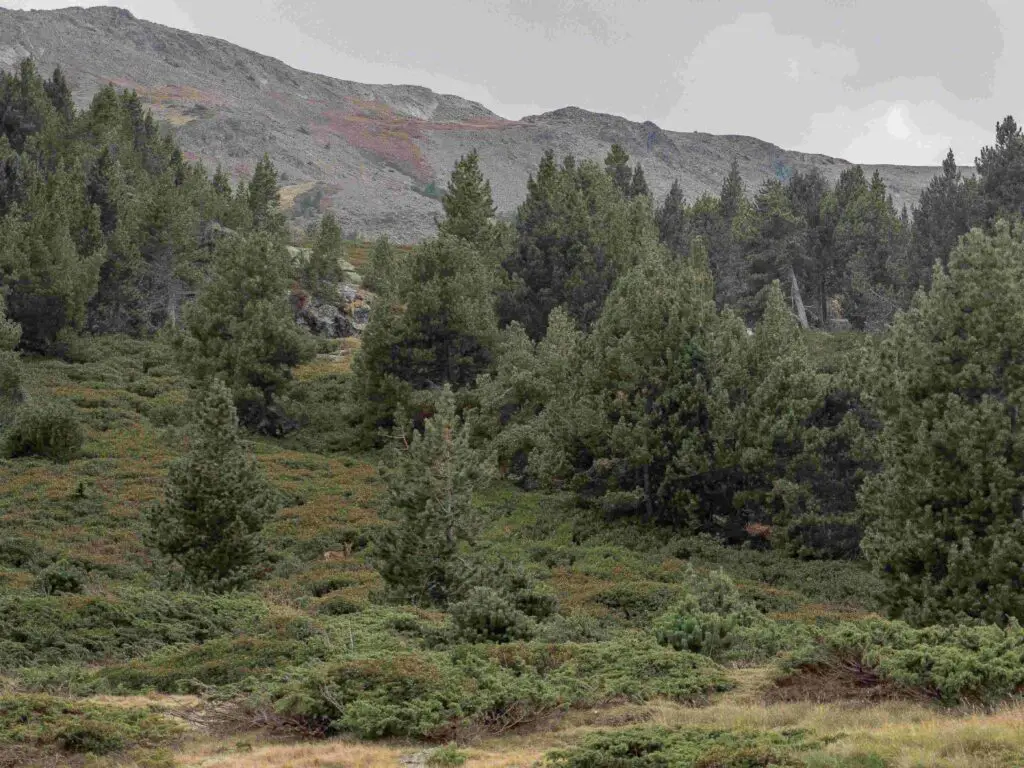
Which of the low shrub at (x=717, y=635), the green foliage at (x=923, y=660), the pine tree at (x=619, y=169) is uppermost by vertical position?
the pine tree at (x=619, y=169)

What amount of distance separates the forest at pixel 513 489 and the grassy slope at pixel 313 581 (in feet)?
0.36

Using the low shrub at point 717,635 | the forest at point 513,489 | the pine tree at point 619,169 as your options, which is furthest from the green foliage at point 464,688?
the pine tree at point 619,169

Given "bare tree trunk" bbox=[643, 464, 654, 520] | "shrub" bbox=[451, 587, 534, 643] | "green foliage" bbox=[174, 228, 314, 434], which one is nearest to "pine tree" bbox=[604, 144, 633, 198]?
"green foliage" bbox=[174, 228, 314, 434]

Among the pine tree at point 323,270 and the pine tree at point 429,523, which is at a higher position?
the pine tree at point 323,270

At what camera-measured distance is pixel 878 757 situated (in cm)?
953

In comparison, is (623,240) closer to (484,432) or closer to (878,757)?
(484,432)

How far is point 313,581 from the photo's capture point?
2791 cm

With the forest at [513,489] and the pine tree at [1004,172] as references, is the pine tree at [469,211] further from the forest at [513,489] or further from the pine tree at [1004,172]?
the pine tree at [1004,172]

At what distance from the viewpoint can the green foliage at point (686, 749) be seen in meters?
9.91

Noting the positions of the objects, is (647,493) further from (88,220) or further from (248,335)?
(88,220)

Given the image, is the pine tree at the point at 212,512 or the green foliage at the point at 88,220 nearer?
the pine tree at the point at 212,512

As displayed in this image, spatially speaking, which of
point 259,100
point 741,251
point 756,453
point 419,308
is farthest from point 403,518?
point 259,100

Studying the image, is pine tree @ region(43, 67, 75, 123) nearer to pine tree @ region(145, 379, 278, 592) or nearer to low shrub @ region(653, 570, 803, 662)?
pine tree @ region(145, 379, 278, 592)

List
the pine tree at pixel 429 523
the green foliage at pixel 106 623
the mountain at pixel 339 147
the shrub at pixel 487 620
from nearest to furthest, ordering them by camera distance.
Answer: the shrub at pixel 487 620, the green foliage at pixel 106 623, the pine tree at pixel 429 523, the mountain at pixel 339 147
